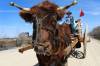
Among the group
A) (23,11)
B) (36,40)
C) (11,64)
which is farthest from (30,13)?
(11,64)

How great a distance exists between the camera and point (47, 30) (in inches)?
371

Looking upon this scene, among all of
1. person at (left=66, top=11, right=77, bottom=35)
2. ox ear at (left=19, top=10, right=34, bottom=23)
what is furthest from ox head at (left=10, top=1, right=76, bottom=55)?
person at (left=66, top=11, right=77, bottom=35)

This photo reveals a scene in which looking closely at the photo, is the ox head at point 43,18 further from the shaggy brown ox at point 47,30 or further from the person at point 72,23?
the person at point 72,23

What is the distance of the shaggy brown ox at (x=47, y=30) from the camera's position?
9.11 metres

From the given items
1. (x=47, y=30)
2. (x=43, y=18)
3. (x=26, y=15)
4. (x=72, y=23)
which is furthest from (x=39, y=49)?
(x=72, y=23)

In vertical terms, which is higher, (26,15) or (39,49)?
(26,15)

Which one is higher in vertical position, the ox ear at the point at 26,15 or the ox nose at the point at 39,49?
the ox ear at the point at 26,15

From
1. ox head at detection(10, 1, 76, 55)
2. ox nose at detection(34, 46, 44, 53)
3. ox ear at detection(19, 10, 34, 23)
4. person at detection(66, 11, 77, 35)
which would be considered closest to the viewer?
ox nose at detection(34, 46, 44, 53)

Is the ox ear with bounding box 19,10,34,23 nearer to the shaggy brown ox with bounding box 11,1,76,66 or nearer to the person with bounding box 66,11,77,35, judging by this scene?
the shaggy brown ox with bounding box 11,1,76,66

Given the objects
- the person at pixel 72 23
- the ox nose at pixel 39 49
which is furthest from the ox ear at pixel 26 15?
the person at pixel 72 23

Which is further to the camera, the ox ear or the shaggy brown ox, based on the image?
the ox ear

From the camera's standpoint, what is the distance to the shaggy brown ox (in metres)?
9.11

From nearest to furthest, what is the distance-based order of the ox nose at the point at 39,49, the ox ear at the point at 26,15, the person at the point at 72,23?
the ox nose at the point at 39,49
the ox ear at the point at 26,15
the person at the point at 72,23

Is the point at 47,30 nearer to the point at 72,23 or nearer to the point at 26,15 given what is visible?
the point at 26,15
